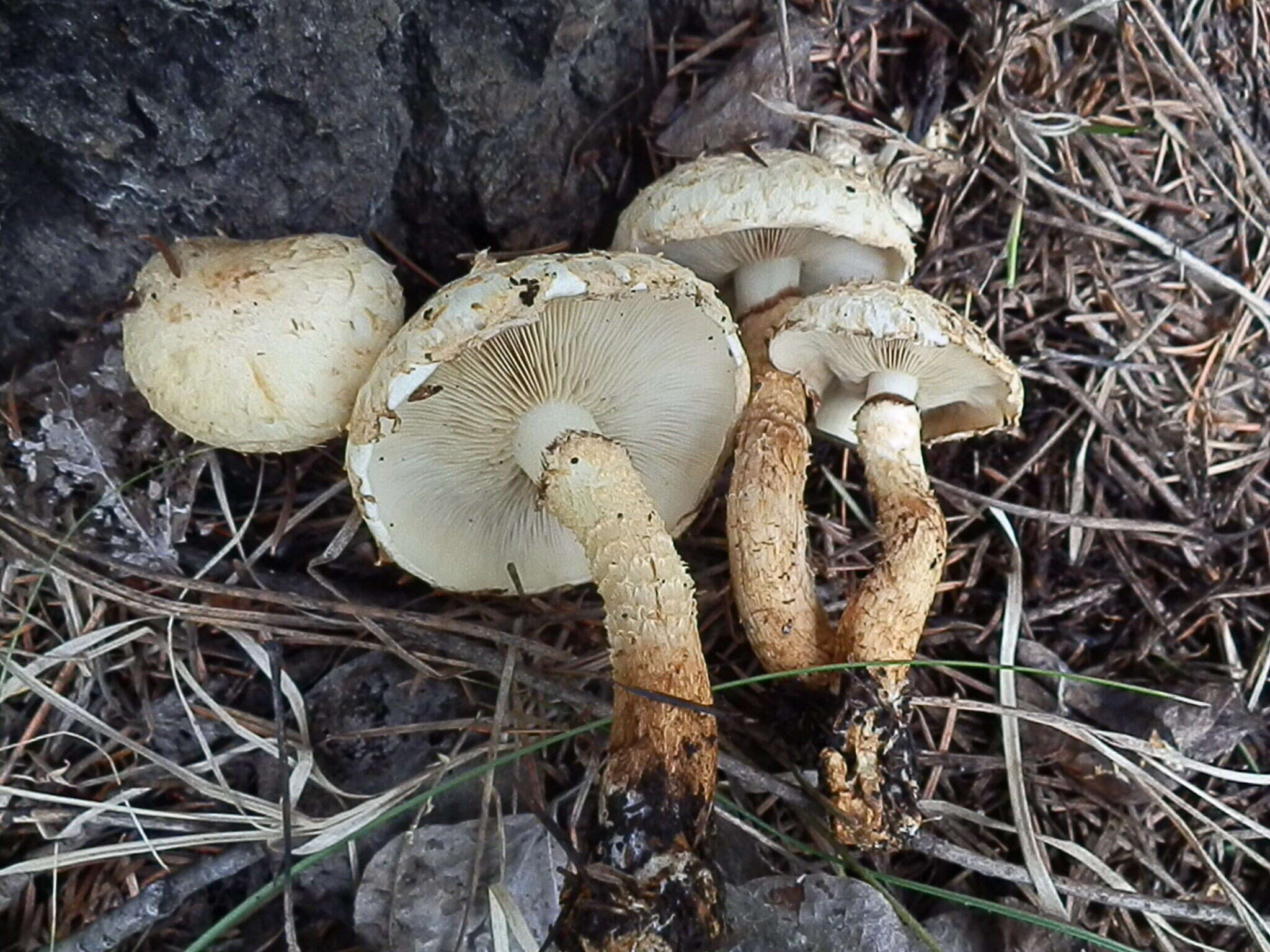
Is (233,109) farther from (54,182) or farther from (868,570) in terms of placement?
(868,570)

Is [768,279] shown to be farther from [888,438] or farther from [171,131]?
[171,131]

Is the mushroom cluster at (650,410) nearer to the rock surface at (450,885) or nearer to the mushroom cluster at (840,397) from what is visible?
the mushroom cluster at (840,397)

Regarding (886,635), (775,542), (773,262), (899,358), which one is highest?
(773,262)

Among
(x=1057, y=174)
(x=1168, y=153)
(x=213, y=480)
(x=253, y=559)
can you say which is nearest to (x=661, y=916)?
(x=253, y=559)

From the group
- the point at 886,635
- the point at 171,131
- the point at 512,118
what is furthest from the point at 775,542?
Result: the point at 171,131

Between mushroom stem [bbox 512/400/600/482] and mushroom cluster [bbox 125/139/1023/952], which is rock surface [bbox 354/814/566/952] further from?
mushroom stem [bbox 512/400/600/482]

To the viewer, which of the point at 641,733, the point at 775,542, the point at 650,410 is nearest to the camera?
the point at 641,733

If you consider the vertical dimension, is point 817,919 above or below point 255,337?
below

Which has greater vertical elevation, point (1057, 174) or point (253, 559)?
point (1057, 174)
